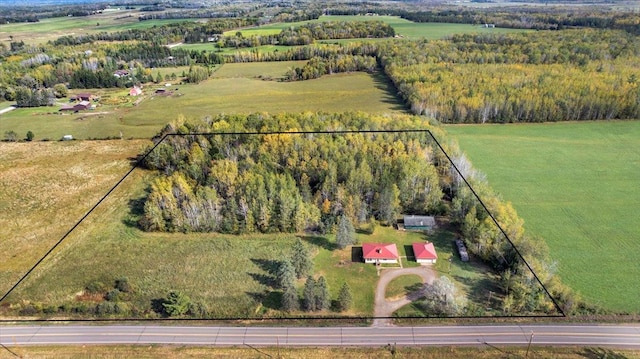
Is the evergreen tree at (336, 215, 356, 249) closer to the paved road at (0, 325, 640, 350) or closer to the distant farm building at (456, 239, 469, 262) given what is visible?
the paved road at (0, 325, 640, 350)

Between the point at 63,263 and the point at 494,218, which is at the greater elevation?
the point at 494,218

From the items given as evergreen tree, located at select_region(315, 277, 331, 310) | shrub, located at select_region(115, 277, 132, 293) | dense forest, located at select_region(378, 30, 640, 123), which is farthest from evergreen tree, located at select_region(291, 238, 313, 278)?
dense forest, located at select_region(378, 30, 640, 123)

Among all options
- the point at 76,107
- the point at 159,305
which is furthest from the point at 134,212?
the point at 76,107

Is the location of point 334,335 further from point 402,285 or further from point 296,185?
point 296,185

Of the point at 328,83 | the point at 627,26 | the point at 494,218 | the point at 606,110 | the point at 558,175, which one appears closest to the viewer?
the point at 494,218

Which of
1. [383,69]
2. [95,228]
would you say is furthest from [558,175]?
[383,69]

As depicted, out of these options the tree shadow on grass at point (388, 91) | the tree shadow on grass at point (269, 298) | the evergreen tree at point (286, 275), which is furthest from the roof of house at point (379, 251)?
the tree shadow on grass at point (388, 91)

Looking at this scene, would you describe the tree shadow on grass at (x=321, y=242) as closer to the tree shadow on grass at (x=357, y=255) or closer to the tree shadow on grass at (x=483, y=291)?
the tree shadow on grass at (x=357, y=255)

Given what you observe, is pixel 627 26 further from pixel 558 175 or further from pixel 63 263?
pixel 63 263
